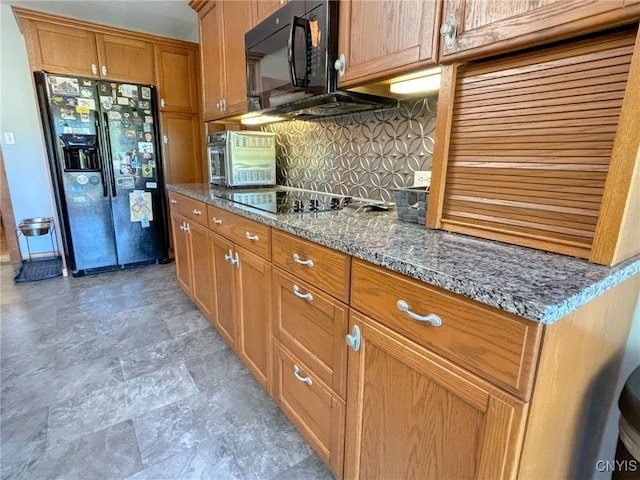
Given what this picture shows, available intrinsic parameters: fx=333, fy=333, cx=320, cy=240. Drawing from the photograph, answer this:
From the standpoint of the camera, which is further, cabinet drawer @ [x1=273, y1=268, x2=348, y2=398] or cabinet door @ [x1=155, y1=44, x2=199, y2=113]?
cabinet door @ [x1=155, y1=44, x2=199, y2=113]

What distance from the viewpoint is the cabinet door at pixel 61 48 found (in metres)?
2.73

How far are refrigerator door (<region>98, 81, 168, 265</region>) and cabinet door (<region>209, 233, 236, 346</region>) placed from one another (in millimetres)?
1834

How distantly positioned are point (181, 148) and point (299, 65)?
8.52ft

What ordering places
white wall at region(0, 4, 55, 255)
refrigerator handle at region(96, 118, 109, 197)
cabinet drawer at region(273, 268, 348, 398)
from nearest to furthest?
cabinet drawer at region(273, 268, 348, 398) → refrigerator handle at region(96, 118, 109, 197) → white wall at region(0, 4, 55, 255)

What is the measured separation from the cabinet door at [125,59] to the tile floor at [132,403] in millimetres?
2142

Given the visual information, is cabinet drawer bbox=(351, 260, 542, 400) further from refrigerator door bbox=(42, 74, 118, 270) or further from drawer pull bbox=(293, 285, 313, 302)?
refrigerator door bbox=(42, 74, 118, 270)

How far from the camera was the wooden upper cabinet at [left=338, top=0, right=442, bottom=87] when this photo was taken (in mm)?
950

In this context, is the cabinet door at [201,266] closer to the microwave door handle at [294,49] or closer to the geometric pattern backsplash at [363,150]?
the geometric pattern backsplash at [363,150]

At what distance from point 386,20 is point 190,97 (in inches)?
119

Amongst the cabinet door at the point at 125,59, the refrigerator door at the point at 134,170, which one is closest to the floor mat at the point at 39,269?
the refrigerator door at the point at 134,170

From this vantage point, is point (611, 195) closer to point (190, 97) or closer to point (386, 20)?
point (386, 20)

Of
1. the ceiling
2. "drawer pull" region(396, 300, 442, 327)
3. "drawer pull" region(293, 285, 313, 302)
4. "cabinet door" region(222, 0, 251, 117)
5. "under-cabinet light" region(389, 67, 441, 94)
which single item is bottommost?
"drawer pull" region(293, 285, 313, 302)

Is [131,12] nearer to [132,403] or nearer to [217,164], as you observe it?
[217,164]

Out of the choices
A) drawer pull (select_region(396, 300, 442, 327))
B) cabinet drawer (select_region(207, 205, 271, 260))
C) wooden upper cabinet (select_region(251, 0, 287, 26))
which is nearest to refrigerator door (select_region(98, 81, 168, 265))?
cabinet drawer (select_region(207, 205, 271, 260))
